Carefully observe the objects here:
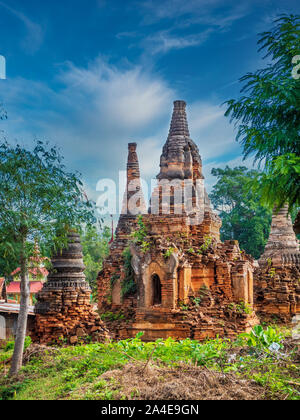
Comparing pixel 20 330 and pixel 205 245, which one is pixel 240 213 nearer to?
pixel 205 245

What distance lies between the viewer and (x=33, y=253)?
822 centimetres

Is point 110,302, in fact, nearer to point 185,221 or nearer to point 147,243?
point 147,243

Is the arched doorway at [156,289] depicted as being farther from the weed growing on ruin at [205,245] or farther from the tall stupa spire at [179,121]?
the tall stupa spire at [179,121]

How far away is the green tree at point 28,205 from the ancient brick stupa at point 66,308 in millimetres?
2547

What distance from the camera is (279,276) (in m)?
19.9

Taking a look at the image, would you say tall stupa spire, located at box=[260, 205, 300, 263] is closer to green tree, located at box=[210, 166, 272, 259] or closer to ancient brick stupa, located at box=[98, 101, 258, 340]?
ancient brick stupa, located at box=[98, 101, 258, 340]

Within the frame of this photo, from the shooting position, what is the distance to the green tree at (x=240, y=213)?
34.7 metres

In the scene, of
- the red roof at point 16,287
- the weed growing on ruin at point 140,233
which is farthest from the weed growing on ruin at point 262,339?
the red roof at point 16,287

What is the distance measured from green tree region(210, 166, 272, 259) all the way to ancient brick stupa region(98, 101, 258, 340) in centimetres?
1670

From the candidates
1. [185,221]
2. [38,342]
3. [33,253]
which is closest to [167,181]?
[185,221]

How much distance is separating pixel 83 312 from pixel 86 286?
0.72 metres

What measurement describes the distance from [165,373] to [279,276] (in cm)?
1409

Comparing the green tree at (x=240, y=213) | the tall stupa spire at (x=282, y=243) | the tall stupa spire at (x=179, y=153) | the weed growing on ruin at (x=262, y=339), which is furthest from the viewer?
the green tree at (x=240, y=213)

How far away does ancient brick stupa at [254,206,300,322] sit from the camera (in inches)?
763
